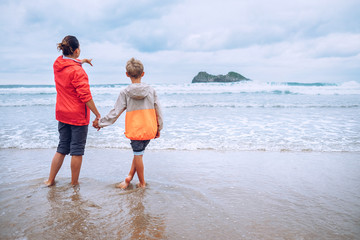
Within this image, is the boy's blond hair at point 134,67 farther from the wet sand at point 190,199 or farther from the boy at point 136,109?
the wet sand at point 190,199

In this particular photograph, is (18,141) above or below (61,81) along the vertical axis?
below

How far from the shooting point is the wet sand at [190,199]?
242 centimetres

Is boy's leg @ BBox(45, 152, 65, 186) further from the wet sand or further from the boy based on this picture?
the boy

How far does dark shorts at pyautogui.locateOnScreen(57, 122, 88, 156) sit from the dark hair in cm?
97

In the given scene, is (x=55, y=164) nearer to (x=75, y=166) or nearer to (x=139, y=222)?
(x=75, y=166)

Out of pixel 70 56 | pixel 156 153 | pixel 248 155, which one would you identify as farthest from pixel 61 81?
pixel 248 155

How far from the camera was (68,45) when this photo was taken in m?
3.29

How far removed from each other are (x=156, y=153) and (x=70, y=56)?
279 centimetres

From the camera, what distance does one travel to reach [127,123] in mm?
3424

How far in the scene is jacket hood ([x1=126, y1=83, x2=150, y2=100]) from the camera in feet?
10.8

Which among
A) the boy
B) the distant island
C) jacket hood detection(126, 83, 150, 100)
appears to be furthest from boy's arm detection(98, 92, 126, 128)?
the distant island

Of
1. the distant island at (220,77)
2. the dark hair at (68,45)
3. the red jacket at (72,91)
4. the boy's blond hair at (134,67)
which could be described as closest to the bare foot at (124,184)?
the red jacket at (72,91)

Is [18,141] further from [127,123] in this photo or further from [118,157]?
[127,123]

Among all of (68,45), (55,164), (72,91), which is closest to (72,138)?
(55,164)
